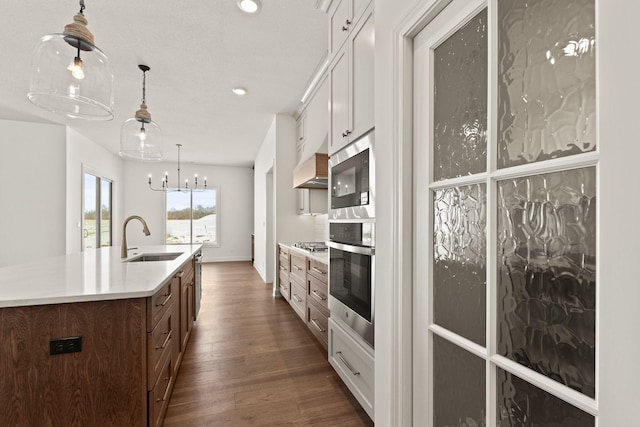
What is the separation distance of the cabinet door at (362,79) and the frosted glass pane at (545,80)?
0.80 meters

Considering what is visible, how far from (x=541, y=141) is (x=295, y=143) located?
4.12 metres

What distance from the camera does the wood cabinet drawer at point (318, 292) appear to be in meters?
2.47

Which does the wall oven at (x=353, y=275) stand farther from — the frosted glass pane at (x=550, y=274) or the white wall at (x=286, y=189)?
the white wall at (x=286, y=189)

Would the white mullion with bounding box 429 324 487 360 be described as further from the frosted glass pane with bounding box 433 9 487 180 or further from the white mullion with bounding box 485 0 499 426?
the frosted glass pane with bounding box 433 9 487 180

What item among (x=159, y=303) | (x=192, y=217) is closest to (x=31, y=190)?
(x=192, y=217)

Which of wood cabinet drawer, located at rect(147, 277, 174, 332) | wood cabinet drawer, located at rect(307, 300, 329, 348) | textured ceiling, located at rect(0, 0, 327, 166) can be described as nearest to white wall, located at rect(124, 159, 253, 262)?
textured ceiling, located at rect(0, 0, 327, 166)

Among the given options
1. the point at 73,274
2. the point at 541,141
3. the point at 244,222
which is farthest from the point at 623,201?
the point at 244,222

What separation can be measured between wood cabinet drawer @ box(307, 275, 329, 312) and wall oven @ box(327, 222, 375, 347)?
1.20 ft

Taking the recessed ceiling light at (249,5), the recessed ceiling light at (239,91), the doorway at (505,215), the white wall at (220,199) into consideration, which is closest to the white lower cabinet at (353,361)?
the doorway at (505,215)

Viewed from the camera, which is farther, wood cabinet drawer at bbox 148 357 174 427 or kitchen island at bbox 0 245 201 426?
wood cabinet drawer at bbox 148 357 174 427

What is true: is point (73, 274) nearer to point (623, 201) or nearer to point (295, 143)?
point (623, 201)

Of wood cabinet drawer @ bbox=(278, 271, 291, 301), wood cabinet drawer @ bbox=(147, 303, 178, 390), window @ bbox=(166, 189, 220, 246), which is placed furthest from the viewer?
window @ bbox=(166, 189, 220, 246)

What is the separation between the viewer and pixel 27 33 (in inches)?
95.0

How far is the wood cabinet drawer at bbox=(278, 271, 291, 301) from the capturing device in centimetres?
382
